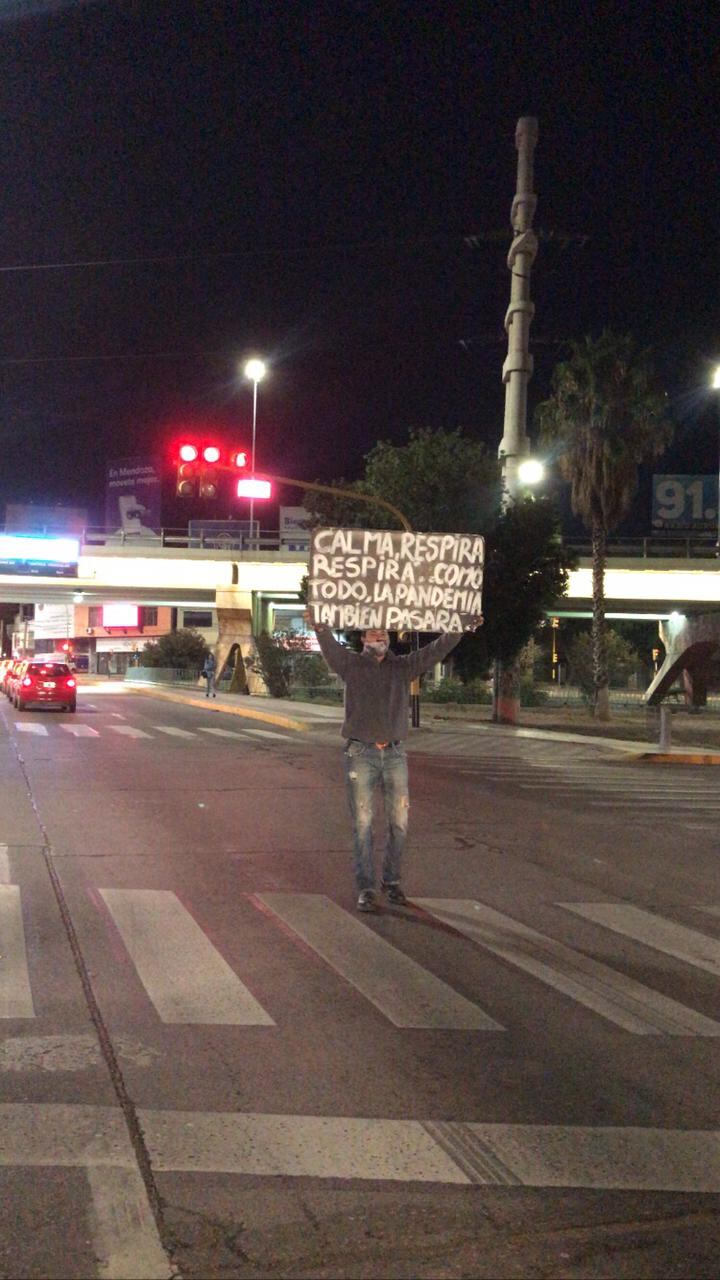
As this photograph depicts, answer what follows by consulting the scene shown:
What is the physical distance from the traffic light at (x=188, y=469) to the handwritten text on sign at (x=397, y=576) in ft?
31.7

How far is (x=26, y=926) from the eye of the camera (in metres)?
8.37

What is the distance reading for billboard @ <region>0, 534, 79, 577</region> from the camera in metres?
51.8

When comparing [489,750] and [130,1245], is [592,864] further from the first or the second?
[489,750]

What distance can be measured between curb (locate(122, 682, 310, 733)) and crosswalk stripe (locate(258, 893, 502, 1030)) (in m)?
21.6

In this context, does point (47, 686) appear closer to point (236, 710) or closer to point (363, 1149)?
point (236, 710)

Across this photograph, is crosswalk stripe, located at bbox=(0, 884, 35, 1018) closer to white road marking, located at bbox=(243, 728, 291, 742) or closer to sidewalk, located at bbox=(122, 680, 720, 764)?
white road marking, located at bbox=(243, 728, 291, 742)

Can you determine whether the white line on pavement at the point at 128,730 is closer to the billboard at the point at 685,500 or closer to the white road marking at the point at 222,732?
the white road marking at the point at 222,732

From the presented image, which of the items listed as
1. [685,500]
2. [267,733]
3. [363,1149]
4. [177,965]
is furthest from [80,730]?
[685,500]

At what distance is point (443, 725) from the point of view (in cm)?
3472

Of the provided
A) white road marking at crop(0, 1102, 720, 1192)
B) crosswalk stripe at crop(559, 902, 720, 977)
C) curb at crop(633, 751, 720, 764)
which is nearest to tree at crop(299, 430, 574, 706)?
curb at crop(633, 751, 720, 764)

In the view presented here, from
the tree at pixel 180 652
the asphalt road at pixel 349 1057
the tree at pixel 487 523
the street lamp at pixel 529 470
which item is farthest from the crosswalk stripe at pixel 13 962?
the tree at pixel 180 652

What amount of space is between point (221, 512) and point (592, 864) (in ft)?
390

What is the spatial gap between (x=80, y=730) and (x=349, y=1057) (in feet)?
76.9

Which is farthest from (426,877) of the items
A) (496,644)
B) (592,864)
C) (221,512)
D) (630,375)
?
(221,512)
